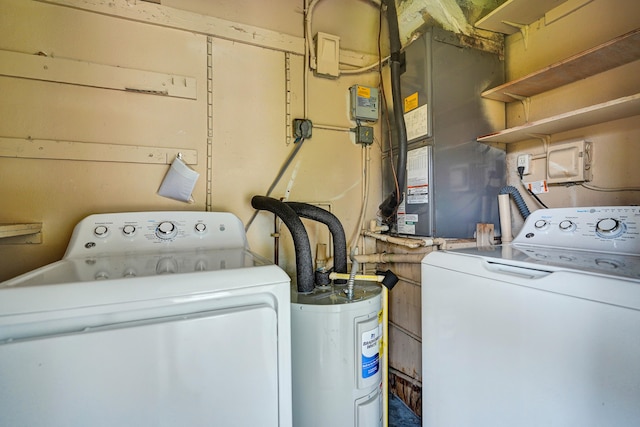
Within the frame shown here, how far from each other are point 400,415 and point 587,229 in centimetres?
132

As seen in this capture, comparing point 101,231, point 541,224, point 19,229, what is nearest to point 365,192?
point 541,224

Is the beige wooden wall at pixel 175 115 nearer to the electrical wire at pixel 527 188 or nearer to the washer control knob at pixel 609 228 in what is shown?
the electrical wire at pixel 527 188

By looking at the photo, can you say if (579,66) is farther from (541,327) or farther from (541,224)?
(541,327)

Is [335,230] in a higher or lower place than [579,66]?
lower

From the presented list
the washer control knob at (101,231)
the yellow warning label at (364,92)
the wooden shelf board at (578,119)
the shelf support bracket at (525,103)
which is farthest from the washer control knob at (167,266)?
Result: the shelf support bracket at (525,103)

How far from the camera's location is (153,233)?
1.25m

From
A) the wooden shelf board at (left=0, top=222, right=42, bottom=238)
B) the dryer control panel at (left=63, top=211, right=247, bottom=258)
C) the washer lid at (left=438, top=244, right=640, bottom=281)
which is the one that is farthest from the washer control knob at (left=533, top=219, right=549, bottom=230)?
Answer: the wooden shelf board at (left=0, top=222, right=42, bottom=238)

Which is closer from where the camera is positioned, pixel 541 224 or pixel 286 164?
pixel 541 224

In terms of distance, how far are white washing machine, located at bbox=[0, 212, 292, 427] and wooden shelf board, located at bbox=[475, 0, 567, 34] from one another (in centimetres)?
176

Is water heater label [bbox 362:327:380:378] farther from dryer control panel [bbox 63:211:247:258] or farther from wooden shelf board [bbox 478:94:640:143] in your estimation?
wooden shelf board [bbox 478:94:640:143]

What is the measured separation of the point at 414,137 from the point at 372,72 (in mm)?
641

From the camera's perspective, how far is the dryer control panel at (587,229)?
37.5 inches

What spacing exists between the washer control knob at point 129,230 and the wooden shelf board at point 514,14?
2077mm

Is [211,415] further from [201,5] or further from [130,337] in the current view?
[201,5]
